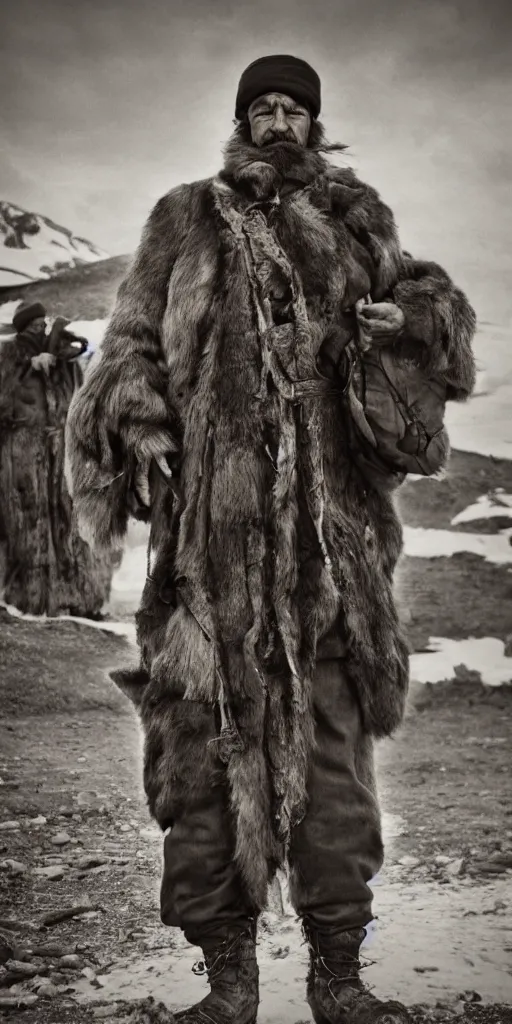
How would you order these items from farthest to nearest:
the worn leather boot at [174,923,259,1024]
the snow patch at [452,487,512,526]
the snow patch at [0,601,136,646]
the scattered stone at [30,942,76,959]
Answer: the snow patch at [0,601,136,646]
the snow patch at [452,487,512,526]
the scattered stone at [30,942,76,959]
the worn leather boot at [174,923,259,1024]

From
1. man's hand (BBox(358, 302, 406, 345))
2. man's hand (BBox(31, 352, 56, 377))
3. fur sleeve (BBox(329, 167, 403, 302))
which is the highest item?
man's hand (BBox(31, 352, 56, 377))

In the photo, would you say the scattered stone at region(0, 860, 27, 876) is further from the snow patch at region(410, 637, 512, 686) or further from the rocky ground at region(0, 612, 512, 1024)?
the snow patch at region(410, 637, 512, 686)

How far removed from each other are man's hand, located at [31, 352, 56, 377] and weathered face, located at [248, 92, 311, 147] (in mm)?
4106

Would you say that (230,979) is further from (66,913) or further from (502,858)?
(502,858)

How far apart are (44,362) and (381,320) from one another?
4.45 meters

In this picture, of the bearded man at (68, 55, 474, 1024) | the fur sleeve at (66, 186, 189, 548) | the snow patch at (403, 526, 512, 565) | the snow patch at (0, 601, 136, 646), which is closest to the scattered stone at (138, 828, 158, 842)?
the bearded man at (68, 55, 474, 1024)

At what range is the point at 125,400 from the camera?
169cm

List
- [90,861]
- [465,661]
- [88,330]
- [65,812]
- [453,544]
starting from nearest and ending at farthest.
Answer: [90,861], [65,812], [465,661], [453,544], [88,330]

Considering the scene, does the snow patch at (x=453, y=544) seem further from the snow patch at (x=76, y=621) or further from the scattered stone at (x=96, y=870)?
the scattered stone at (x=96, y=870)

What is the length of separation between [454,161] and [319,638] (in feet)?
9.88

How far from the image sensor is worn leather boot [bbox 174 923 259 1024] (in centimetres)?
151

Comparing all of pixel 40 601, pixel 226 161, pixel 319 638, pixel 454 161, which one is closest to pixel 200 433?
pixel 319 638

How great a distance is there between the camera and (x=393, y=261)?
1.78 metres

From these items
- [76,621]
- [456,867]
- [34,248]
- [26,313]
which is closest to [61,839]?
[456,867]
